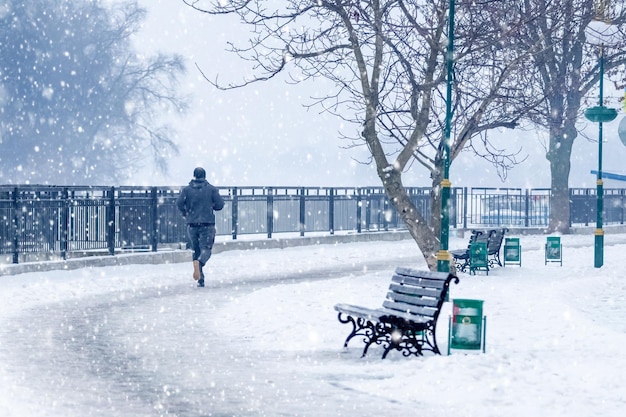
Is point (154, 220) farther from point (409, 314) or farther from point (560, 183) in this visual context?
point (560, 183)

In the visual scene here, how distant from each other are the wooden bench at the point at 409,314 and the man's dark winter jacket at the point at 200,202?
23.3 feet

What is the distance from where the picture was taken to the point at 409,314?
435 inches

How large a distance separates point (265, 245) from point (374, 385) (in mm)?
18497

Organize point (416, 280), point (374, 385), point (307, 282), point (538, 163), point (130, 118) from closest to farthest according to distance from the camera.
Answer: point (374, 385) < point (416, 280) < point (307, 282) < point (130, 118) < point (538, 163)

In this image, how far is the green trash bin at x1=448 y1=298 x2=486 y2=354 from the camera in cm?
1066

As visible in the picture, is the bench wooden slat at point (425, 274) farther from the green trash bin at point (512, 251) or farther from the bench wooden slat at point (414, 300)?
the green trash bin at point (512, 251)

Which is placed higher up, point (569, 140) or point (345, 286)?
point (569, 140)

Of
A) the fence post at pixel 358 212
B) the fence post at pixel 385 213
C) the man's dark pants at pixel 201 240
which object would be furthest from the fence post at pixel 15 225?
the fence post at pixel 385 213

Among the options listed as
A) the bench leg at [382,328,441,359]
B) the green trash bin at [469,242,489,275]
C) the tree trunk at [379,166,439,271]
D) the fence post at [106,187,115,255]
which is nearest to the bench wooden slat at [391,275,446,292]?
the bench leg at [382,328,441,359]

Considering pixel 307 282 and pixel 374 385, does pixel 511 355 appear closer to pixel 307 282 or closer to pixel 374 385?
pixel 374 385

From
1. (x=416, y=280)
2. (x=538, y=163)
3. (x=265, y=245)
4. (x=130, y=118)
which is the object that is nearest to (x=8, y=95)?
(x=130, y=118)

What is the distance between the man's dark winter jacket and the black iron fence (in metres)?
3.96

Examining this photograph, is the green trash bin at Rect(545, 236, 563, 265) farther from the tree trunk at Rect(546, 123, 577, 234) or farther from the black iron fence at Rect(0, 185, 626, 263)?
the tree trunk at Rect(546, 123, 577, 234)

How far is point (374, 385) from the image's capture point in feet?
30.8
